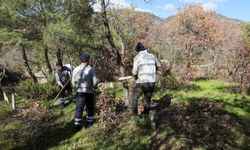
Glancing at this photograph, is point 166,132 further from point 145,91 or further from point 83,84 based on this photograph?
point 83,84

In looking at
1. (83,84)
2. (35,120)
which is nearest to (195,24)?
(35,120)

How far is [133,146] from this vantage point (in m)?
8.39

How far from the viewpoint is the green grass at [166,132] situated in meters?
8.35

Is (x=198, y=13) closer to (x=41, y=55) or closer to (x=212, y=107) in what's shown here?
(x=41, y=55)

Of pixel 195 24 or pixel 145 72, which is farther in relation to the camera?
pixel 195 24

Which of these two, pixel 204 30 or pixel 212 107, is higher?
pixel 204 30

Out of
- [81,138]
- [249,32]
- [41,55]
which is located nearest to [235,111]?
[81,138]

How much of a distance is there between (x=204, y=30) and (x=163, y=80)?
3518cm

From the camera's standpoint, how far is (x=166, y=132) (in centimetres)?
877

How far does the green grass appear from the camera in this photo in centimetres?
835

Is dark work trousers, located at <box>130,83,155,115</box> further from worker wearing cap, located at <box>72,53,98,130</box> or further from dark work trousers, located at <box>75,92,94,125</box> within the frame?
dark work trousers, located at <box>75,92,94,125</box>

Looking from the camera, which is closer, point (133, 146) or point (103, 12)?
point (133, 146)

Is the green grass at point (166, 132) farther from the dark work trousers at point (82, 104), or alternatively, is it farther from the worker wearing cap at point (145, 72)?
the worker wearing cap at point (145, 72)

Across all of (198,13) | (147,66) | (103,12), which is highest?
(198,13)
